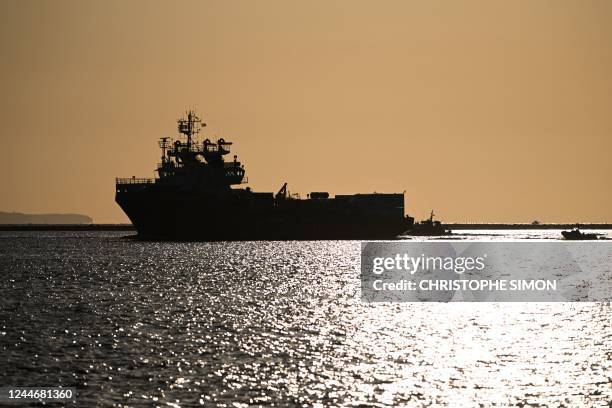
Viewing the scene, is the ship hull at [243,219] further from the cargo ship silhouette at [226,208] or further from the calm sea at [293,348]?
the calm sea at [293,348]

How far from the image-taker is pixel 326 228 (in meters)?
190

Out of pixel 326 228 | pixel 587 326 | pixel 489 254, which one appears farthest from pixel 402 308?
pixel 326 228

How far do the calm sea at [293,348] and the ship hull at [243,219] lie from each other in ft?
291

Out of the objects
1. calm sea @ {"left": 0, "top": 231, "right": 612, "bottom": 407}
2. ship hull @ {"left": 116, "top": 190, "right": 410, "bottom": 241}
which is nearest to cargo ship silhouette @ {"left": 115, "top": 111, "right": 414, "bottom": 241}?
ship hull @ {"left": 116, "top": 190, "right": 410, "bottom": 241}

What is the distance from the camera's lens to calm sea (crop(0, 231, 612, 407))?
3266cm

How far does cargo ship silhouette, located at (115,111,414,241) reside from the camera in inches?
6604

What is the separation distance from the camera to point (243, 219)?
182750 mm

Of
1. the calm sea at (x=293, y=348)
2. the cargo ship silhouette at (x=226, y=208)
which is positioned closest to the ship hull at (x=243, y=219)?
the cargo ship silhouette at (x=226, y=208)

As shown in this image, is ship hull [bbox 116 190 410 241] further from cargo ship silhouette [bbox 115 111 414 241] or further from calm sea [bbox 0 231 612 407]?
calm sea [bbox 0 231 612 407]

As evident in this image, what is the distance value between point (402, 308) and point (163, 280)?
2988cm

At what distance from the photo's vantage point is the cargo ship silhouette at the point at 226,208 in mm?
167750

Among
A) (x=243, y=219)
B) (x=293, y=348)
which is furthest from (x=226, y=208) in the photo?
(x=293, y=348)

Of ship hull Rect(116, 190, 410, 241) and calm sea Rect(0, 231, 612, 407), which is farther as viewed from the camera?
ship hull Rect(116, 190, 410, 241)

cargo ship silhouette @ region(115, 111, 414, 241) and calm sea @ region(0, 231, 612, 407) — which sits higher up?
cargo ship silhouette @ region(115, 111, 414, 241)
